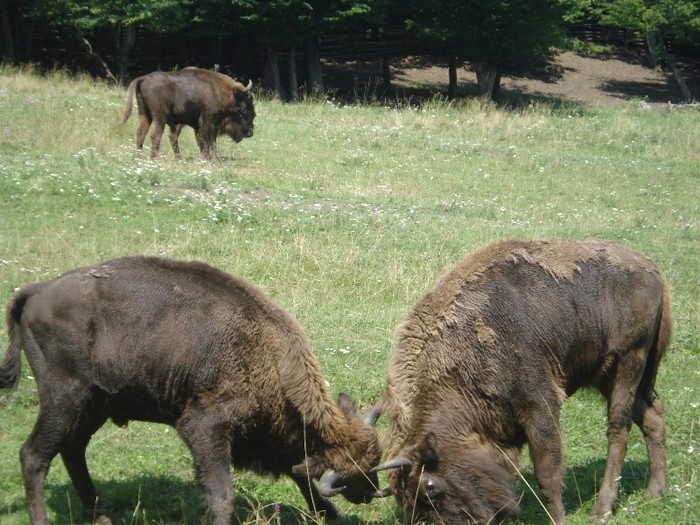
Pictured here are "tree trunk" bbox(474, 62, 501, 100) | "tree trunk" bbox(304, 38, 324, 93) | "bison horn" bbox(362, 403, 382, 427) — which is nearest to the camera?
"bison horn" bbox(362, 403, 382, 427)

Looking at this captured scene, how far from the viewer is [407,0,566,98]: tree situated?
3253 cm

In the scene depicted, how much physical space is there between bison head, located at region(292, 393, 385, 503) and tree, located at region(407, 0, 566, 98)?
27315mm

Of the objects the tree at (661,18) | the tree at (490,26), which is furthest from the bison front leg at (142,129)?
the tree at (661,18)

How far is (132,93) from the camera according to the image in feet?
59.8

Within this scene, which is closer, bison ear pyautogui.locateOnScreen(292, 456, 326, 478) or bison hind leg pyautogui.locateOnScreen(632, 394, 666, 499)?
bison ear pyautogui.locateOnScreen(292, 456, 326, 478)

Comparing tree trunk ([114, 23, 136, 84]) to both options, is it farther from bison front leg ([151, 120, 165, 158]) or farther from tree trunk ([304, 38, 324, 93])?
bison front leg ([151, 120, 165, 158])

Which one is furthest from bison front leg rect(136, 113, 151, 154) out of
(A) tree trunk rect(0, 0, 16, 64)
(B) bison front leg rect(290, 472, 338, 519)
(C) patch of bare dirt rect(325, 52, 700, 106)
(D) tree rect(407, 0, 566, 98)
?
(D) tree rect(407, 0, 566, 98)

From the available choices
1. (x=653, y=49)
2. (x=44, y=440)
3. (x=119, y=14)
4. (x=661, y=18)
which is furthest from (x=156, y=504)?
(x=653, y=49)

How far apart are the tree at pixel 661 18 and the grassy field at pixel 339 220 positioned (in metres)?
12.9

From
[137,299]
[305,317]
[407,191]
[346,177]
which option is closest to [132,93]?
[346,177]

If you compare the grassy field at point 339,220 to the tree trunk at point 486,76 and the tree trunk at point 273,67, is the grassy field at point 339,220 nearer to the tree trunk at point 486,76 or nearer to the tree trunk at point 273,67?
the tree trunk at point 273,67

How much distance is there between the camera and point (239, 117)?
19.7m

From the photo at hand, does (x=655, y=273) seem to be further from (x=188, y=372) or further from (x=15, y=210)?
(x=15, y=210)

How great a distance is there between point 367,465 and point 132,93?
13.6 m
